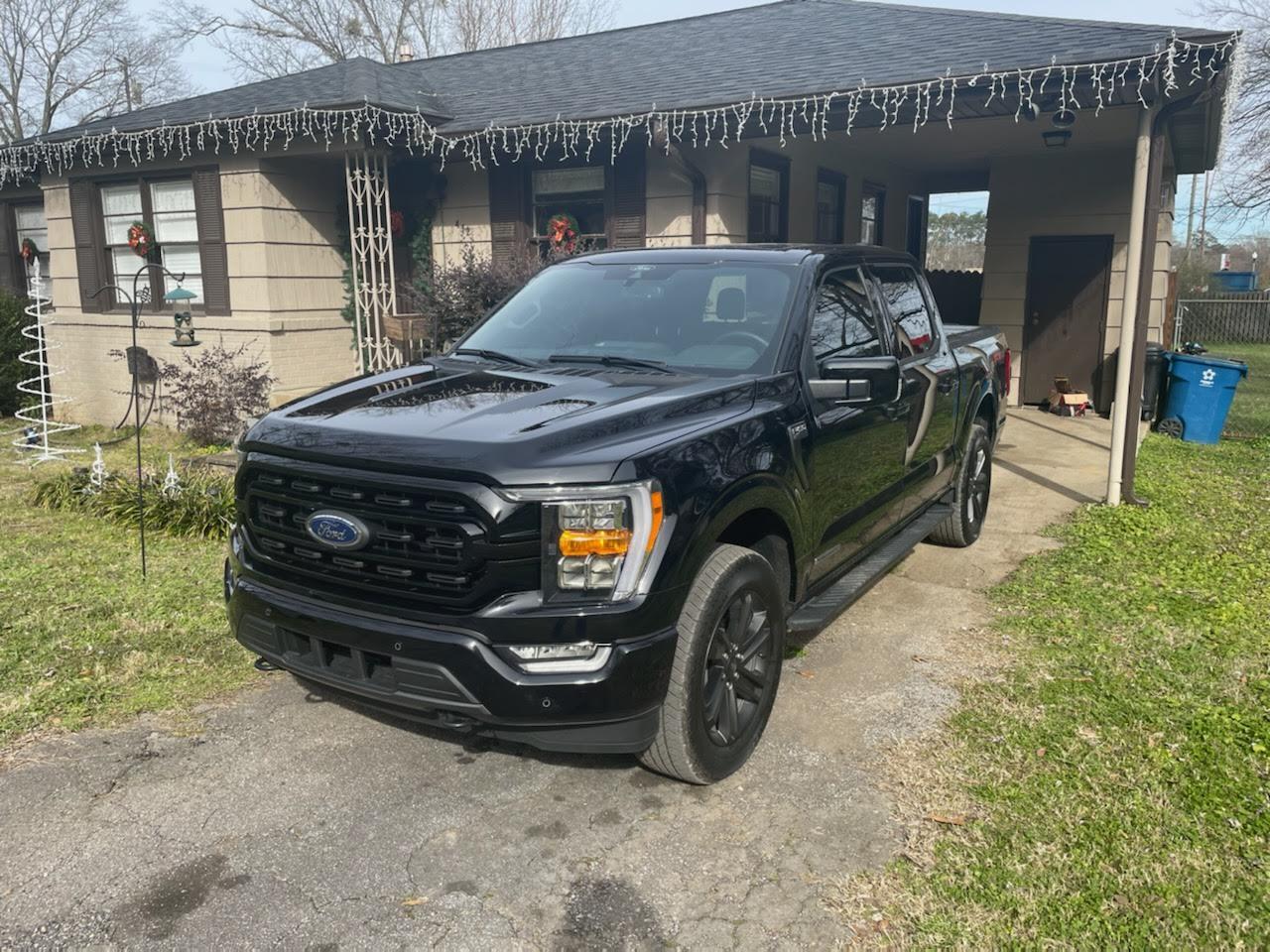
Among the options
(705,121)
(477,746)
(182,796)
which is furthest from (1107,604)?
(705,121)

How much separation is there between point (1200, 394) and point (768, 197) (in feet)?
17.0

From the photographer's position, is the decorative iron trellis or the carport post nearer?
the carport post

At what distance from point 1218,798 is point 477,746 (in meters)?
2.64

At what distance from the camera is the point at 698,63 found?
11258 mm

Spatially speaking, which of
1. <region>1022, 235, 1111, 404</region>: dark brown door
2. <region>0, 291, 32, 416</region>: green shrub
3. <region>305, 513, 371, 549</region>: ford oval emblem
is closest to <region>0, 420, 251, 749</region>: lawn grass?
<region>305, 513, 371, 549</region>: ford oval emblem

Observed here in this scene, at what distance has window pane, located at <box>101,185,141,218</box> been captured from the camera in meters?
12.3

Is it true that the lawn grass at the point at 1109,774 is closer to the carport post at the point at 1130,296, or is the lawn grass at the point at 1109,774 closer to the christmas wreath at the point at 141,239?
the carport post at the point at 1130,296

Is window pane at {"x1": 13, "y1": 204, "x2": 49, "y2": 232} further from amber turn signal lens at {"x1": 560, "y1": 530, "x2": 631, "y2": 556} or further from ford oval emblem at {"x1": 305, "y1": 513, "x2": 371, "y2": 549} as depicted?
amber turn signal lens at {"x1": 560, "y1": 530, "x2": 631, "y2": 556}

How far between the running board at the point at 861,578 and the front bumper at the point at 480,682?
3.63 ft

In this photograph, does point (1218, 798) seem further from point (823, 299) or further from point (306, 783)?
point (306, 783)

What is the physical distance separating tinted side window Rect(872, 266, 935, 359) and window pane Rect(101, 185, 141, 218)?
→ 10490 millimetres

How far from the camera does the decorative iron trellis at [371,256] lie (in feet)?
36.1

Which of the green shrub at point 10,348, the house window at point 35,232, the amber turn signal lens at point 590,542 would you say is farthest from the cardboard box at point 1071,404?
the house window at point 35,232

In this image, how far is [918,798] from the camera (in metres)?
3.41
